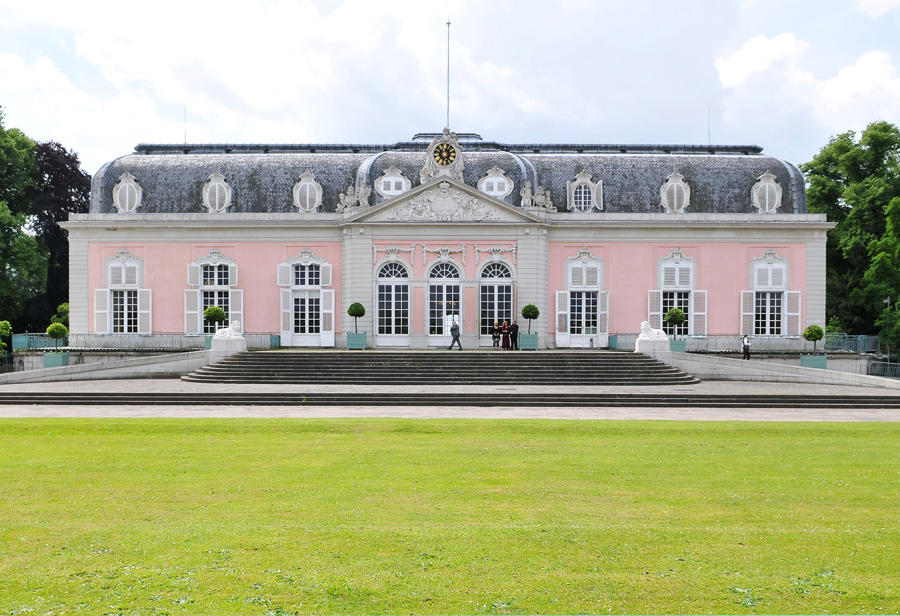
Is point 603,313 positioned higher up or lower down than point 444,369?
higher up

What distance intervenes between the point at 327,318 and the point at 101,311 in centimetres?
998

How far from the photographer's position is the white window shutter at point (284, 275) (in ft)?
115

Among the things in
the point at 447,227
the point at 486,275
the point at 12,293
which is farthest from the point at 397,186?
the point at 12,293

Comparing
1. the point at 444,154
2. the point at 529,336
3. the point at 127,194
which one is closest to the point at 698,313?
the point at 529,336

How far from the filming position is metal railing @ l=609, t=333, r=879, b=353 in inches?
1300

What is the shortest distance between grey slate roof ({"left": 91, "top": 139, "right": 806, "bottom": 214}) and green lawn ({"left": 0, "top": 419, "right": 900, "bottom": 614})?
74.6 feet

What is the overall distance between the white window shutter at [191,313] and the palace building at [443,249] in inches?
2.4

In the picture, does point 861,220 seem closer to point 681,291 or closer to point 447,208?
point 681,291

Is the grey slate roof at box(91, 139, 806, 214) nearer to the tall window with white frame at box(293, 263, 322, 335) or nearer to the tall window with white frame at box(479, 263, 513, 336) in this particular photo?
the tall window with white frame at box(293, 263, 322, 335)

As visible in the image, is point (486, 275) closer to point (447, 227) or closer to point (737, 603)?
point (447, 227)

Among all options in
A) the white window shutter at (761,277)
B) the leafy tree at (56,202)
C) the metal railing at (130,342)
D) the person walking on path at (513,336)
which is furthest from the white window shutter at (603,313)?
the leafy tree at (56,202)

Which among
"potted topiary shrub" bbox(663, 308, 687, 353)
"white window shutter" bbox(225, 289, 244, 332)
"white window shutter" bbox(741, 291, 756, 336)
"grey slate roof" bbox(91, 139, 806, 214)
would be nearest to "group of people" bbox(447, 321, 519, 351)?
"potted topiary shrub" bbox(663, 308, 687, 353)

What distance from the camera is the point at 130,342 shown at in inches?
1326

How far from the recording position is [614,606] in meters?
5.91
